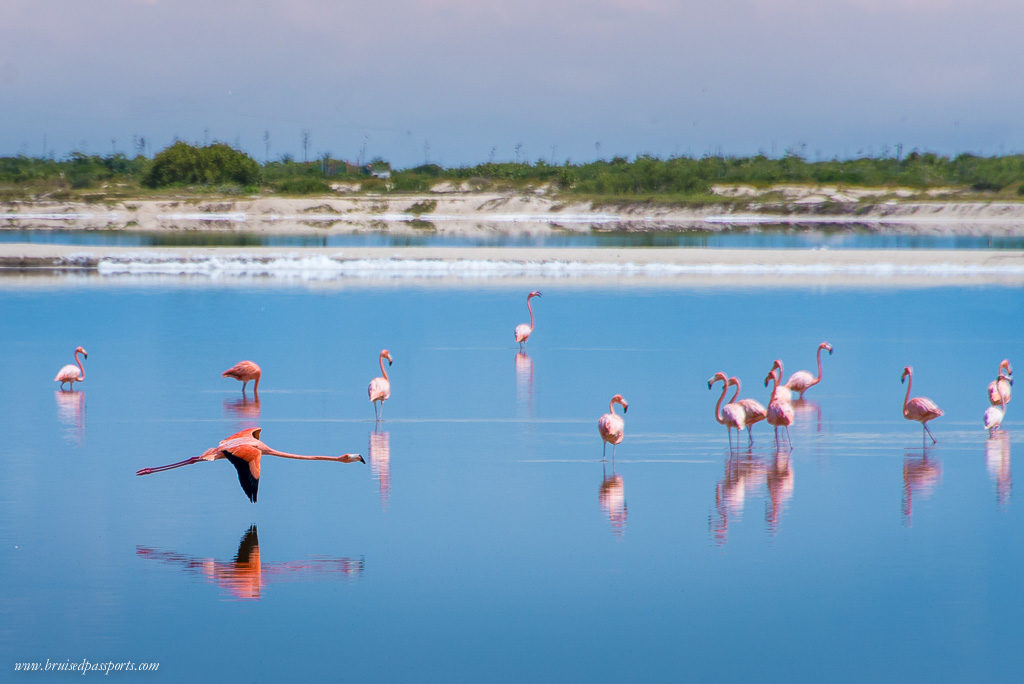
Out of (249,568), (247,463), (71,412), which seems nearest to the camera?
(249,568)

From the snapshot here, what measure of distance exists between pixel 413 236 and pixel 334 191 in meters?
24.6

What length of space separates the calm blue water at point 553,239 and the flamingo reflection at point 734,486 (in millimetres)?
27441

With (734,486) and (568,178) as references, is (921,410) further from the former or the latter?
(568,178)

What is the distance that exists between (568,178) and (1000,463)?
62.9 m

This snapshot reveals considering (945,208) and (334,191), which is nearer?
(945,208)

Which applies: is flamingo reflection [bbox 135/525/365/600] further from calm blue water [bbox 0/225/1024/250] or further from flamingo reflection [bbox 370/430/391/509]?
calm blue water [bbox 0/225/1024/250]

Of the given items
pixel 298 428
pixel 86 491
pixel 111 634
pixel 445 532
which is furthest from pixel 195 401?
pixel 111 634

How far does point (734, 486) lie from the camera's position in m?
7.89

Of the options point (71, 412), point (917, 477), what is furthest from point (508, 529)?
point (71, 412)

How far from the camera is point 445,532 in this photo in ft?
22.4

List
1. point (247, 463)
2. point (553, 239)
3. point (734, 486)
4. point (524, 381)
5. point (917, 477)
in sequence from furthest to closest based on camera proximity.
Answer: point (553, 239) < point (524, 381) < point (917, 477) < point (734, 486) < point (247, 463)

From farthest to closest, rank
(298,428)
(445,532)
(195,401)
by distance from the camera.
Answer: (195,401) → (298,428) → (445,532)

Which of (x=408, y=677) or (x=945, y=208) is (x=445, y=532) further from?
(x=945, y=208)

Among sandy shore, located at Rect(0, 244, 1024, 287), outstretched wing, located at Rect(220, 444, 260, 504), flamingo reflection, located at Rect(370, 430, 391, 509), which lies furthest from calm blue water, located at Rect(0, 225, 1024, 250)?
outstretched wing, located at Rect(220, 444, 260, 504)
